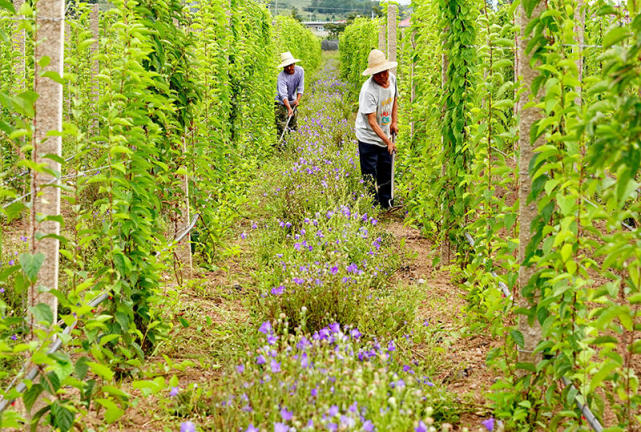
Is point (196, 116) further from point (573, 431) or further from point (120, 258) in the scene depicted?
point (573, 431)

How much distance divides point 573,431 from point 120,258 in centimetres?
226

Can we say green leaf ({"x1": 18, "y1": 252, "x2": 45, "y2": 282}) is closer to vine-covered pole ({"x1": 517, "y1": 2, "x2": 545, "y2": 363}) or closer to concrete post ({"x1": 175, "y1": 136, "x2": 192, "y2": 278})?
vine-covered pole ({"x1": 517, "y1": 2, "x2": 545, "y2": 363})

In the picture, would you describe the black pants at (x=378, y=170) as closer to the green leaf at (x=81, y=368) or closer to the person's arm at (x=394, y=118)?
the person's arm at (x=394, y=118)

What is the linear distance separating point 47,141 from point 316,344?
57.4 inches

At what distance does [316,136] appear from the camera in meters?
10.2

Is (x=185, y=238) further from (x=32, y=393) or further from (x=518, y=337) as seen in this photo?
(x=518, y=337)

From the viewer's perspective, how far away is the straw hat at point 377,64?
22.6 feet

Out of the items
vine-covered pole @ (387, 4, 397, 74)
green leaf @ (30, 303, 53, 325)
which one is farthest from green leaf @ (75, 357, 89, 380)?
vine-covered pole @ (387, 4, 397, 74)

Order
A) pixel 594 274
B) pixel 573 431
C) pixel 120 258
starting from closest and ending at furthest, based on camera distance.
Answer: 1. pixel 573 431
2. pixel 120 258
3. pixel 594 274

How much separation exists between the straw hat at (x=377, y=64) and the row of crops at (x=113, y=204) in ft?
5.27

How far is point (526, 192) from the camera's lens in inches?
114

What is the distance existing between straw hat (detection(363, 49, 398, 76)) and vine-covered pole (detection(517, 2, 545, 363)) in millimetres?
4039

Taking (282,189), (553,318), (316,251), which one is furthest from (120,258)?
(282,189)

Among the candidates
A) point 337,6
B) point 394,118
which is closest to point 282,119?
point 394,118
